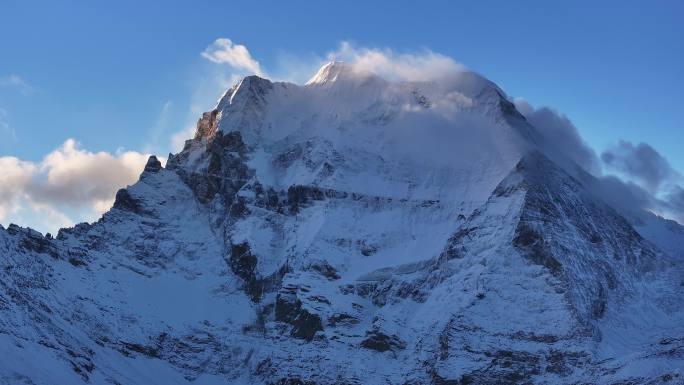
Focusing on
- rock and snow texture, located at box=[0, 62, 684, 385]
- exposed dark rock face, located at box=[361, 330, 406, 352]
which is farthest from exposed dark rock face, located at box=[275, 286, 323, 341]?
exposed dark rock face, located at box=[361, 330, 406, 352]

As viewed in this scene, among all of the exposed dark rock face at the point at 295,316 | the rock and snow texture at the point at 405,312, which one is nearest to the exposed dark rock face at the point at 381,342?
the rock and snow texture at the point at 405,312

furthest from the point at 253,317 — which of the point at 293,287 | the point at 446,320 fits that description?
the point at 446,320

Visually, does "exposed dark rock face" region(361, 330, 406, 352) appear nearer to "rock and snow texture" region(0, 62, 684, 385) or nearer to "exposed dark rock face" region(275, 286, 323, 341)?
"rock and snow texture" region(0, 62, 684, 385)

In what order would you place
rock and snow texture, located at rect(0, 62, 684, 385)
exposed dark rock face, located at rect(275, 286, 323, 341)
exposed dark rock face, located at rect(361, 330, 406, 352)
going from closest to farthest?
rock and snow texture, located at rect(0, 62, 684, 385) → exposed dark rock face, located at rect(361, 330, 406, 352) → exposed dark rock face, located at rect(275, 286, 323, 341)

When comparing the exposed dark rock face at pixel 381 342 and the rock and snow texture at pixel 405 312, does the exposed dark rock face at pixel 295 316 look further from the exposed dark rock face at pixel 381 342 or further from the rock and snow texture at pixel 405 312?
the exposed dark rock face at pixel 381 342

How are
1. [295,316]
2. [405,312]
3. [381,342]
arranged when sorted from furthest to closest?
→ [295,316] → [405,312] → [381,342]

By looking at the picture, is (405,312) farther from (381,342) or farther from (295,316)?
(295,316)

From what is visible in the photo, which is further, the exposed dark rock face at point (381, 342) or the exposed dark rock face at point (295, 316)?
the exposed dark rock face at point (295, 316)

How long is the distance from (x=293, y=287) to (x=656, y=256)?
65436mm

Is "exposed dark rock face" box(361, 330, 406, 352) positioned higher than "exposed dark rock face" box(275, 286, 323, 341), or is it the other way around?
"exposed dark rock face" box(275, 286, 323, 341)

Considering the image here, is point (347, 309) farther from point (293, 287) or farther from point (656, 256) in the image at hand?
point (656, 256)

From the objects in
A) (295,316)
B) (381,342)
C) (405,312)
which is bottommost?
(381,342)

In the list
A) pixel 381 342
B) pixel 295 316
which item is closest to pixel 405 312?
pixel 381 342

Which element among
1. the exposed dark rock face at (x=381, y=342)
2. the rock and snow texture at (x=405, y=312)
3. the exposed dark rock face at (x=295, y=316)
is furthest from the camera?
the exposed dark rock face at (x=295, y=316)
